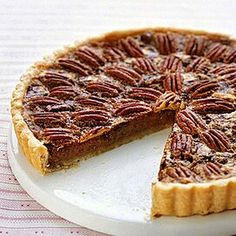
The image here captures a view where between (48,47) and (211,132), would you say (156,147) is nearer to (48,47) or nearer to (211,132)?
(211,132)

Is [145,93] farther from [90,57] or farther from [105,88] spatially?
[90,57]

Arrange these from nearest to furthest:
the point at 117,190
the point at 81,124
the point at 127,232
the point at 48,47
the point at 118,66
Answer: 1. the point at 127,232
2. the point at 117,190
3. the point at 81,124
4. the point at 118,66
5. the point at 48,47

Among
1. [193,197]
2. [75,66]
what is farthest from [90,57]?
[193,197]

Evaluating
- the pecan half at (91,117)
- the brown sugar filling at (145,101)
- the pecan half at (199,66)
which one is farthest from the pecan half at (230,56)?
the pecan half at (91,117)

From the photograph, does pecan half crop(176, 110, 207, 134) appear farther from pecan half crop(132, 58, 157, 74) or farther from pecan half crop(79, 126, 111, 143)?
pecan half crop(132, 58, 157, 74)

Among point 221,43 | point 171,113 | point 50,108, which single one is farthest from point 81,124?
point 221,43

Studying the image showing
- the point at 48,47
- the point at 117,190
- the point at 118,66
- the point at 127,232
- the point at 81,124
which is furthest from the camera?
the point at 48,47
